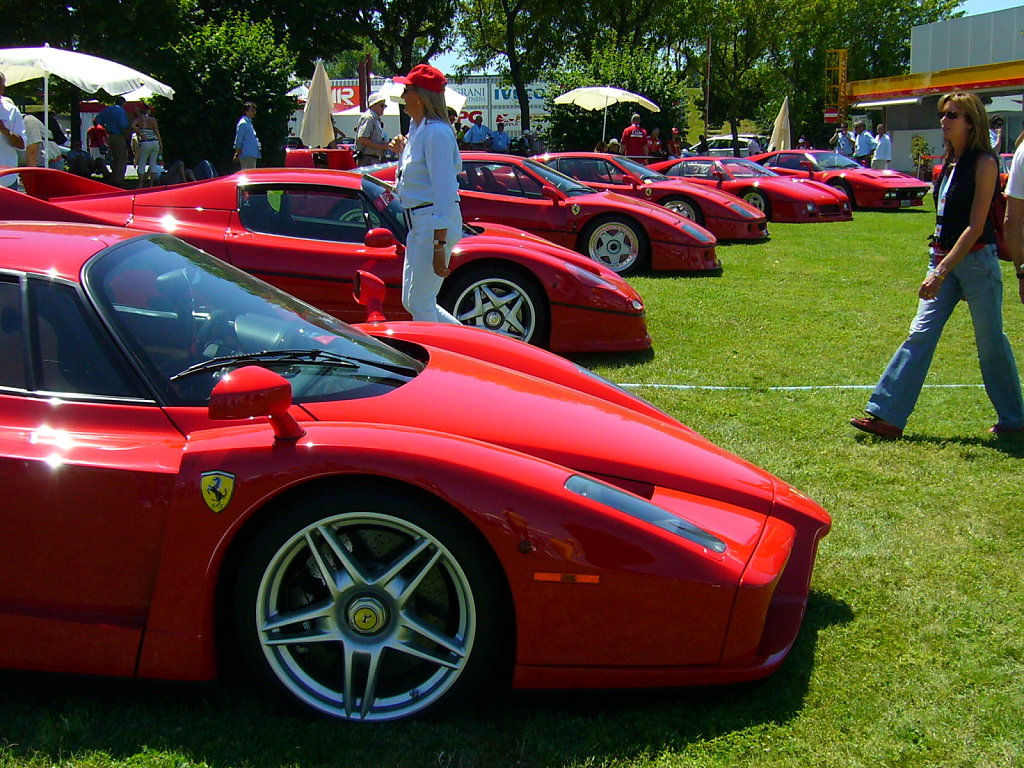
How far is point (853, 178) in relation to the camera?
19.5m

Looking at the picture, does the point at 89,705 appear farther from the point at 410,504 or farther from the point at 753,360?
the point at 753,360

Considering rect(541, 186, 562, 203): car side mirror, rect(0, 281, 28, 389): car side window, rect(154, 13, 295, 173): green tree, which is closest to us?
rect(0, 281, 28, 389): car side window

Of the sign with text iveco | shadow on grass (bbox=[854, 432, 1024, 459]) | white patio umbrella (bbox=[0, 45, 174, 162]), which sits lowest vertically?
shadow on grass (bbox=[854, 432, 1024, 459])

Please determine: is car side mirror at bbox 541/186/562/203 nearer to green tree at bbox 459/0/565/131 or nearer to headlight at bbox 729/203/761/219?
headlight at bbox 729/203/761/219

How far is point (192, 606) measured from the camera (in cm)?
247

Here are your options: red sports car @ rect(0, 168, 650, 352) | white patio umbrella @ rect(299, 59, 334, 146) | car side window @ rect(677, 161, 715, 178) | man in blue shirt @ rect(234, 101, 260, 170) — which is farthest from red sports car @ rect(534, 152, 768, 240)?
red sports car @ rect(0, 168, 650, 352)

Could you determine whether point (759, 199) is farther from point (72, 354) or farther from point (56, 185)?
point (72, 354)

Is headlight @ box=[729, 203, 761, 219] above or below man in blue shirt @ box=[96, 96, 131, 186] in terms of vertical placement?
below

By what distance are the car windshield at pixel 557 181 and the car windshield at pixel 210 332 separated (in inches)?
279

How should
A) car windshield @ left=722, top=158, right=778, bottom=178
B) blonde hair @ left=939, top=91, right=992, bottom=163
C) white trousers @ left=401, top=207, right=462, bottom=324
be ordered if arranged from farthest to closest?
1. car windshield @ left=722, top=158, right=778, bottom=178
2. white trousers @ left=401, top=207, right=462, bottom=324
3. blonde hair @ left=939, top=91, right=992, bottom=163

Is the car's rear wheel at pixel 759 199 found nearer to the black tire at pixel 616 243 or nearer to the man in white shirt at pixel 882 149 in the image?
the black tire at pixel 616 243

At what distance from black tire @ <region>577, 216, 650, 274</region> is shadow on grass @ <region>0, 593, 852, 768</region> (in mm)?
7782

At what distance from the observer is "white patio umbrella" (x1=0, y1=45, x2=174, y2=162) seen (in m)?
13.1

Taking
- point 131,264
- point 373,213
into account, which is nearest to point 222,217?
point 373,213
